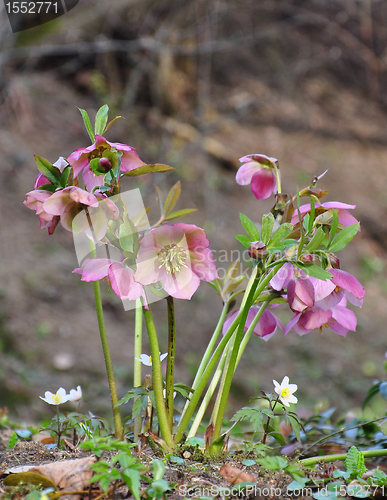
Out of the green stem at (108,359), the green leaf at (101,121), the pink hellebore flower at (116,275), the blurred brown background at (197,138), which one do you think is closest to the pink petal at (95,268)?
the pink hellebore flower at (116,275)

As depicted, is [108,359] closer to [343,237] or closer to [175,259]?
[175,259]

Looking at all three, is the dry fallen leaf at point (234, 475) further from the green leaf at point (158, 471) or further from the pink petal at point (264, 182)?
the pink petal at point (264, 182)

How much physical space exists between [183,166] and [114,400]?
259 centimetres

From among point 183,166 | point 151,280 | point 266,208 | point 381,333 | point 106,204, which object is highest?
point 106,204

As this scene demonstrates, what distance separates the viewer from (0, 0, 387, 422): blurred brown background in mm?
2150

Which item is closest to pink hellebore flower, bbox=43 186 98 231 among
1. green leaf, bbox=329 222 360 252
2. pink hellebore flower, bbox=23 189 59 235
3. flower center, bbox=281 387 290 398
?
pink hellebore flower, bbox=23 189 59 235

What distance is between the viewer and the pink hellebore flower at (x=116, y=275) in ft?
1.80

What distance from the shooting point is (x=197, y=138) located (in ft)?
10.3

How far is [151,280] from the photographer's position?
0.57 metres

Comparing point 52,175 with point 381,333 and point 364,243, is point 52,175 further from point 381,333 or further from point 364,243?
point 364,243

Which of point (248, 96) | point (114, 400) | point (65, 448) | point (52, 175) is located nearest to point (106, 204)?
point (52, 175)

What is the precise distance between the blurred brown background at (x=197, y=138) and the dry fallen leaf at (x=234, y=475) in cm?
136

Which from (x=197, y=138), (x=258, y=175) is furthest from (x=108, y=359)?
(x=197, y=138)

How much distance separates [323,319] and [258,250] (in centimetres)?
16
